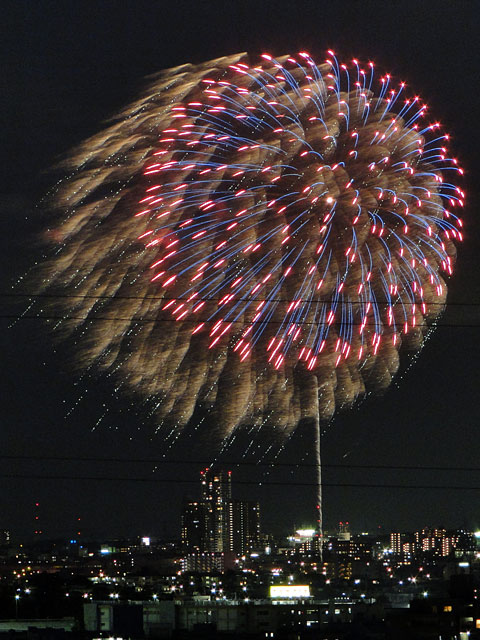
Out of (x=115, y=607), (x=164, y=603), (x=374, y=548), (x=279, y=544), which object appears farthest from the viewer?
(x=279, y=544)

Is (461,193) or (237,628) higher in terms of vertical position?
(461,193)

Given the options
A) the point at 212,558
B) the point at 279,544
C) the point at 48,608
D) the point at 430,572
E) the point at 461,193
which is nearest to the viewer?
the point at 461,193

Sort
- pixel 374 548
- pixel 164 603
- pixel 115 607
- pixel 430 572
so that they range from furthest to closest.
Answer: pixel 374 548 < pixel 430 572 < pixel 164 603 < pixel 115 607

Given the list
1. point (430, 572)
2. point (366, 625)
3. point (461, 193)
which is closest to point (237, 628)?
point (366, 625)

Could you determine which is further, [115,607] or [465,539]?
[465,539]

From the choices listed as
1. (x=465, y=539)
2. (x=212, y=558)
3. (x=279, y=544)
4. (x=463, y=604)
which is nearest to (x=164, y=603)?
(x=463, y=604)

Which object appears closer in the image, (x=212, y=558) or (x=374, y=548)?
(x=212, y=558)

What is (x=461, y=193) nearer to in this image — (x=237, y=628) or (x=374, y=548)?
(x=237, y=628)

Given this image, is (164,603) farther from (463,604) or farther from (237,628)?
(463,604)

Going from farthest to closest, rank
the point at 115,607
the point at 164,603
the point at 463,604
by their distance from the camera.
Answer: the point at 164,603 → the point at 463,604 → the point at 115,607
